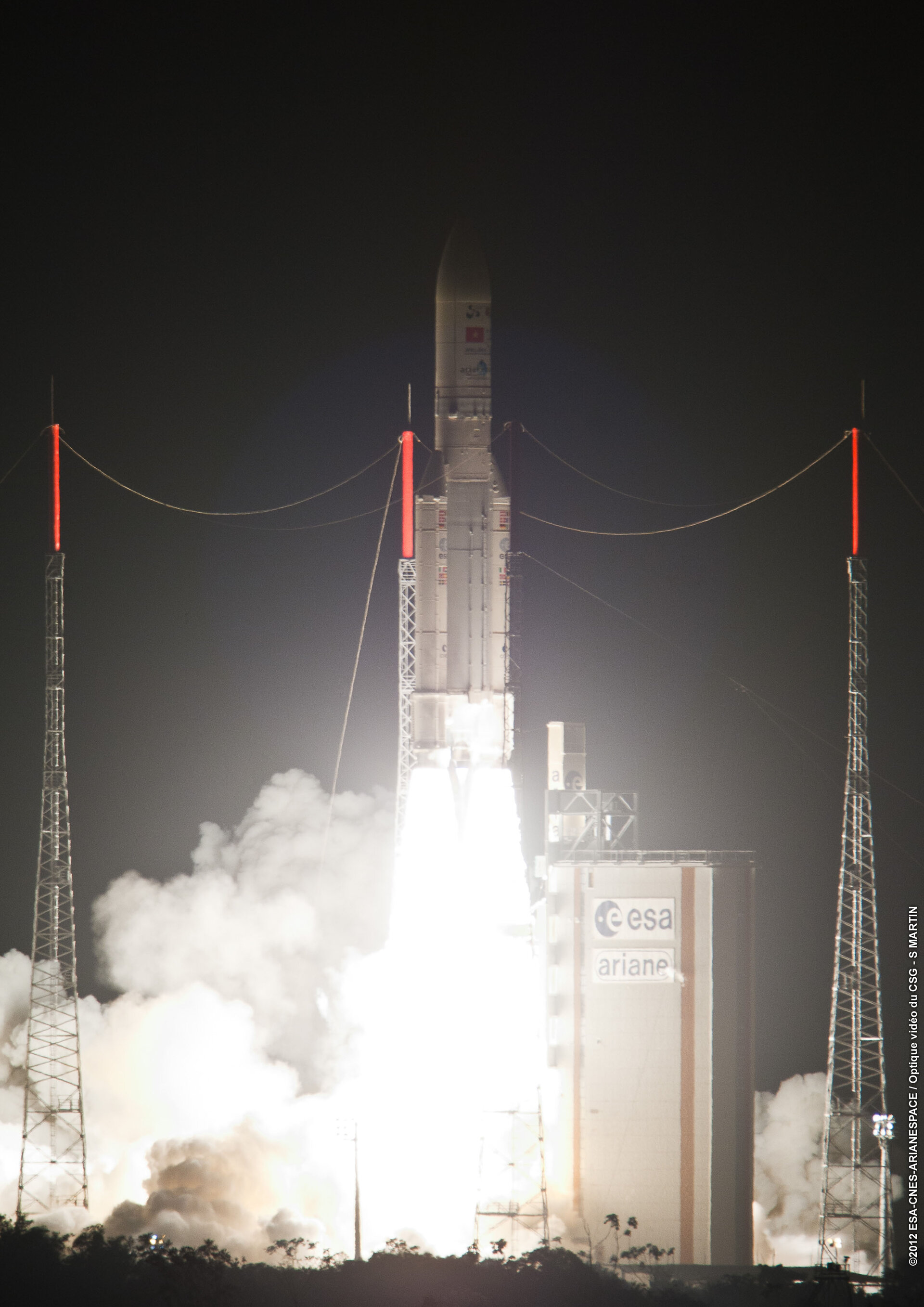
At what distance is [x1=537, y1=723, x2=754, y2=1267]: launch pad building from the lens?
32.9 metres

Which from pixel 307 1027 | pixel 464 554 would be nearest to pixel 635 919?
pixel 464 554

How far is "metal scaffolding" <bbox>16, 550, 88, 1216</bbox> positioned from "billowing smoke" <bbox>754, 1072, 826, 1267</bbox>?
13660 mm

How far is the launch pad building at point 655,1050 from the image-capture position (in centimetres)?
3294

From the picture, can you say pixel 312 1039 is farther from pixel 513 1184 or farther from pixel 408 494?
pixel 408 494

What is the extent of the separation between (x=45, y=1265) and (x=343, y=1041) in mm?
16266

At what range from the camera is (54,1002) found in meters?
34.8

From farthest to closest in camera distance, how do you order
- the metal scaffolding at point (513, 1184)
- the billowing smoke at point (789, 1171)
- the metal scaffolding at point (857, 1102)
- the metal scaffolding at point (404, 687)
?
the metal scaffolding at point (404, 687) < the billowing smoke at point (789, 1171) < the metal scaffolding at point (857, 1102) < the metal scaffolding at point (513, 1184)

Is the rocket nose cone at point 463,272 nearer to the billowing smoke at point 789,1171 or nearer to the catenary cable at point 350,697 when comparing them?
the catenary cable at point 350,697

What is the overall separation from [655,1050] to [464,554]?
9.98m

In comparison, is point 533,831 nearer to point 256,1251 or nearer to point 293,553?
point 293,553

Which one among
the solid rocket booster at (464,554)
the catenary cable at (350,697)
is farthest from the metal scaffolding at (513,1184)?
the catenary cable at (350,697)

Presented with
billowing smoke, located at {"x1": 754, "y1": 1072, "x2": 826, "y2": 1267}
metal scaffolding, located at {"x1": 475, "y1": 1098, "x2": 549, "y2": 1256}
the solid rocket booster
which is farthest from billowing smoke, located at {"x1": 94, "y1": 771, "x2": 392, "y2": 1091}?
the solid rocket booster

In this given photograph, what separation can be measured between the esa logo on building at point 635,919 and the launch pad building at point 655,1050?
2 centimetres

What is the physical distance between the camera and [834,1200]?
33.2 metres
